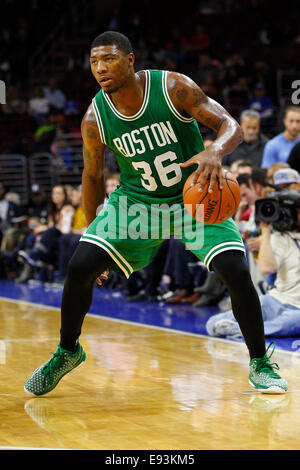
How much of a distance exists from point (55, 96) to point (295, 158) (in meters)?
10.0

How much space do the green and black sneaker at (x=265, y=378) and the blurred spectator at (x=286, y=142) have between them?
4.23 m

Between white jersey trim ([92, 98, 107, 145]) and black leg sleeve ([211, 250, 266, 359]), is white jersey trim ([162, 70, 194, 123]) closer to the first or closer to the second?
white jersey trim ([92, 98, 107, 145])

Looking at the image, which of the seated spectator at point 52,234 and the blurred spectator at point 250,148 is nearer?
the blurred spectator at point 250,148

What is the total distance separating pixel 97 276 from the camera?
3908mm

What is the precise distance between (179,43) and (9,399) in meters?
14.1

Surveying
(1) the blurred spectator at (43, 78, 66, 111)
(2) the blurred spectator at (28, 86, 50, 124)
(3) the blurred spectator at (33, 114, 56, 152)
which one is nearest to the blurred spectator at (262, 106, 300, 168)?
(3) the blurred spectator at (33, 114, 56, 152)

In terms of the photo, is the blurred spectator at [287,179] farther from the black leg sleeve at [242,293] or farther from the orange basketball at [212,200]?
the orange basketball at [212,200]

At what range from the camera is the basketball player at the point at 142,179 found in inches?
151

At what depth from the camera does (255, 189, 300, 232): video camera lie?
583cm

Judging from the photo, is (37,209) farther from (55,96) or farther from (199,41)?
(199,41)

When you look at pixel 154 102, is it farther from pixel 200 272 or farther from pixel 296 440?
pixel 200 272

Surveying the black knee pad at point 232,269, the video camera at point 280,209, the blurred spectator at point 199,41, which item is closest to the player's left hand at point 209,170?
the black knee pad at point 232,269

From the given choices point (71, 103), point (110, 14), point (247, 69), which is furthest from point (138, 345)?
point (110, 14)

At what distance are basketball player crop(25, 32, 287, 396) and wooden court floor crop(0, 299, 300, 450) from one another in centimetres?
25
